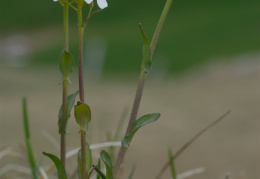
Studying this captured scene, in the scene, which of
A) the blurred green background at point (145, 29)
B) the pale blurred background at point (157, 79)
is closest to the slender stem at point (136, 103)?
the pale blurred background at point (157, 79)

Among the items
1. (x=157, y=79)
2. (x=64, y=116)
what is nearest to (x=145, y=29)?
(x=157, y=79)

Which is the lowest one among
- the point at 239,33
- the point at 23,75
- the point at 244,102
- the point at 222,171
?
the point at 222,171

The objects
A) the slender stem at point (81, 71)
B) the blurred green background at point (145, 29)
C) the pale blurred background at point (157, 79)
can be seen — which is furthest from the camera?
the blurred green background at point (145, 29)

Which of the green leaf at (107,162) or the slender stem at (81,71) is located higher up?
the slender stem at (81,71)

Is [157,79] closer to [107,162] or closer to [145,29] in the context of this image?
[145,29]

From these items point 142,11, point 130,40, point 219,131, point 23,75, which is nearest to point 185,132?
point 219,131

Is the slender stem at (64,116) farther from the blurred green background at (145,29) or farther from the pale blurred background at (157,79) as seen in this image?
the blurred green background at (145,29)

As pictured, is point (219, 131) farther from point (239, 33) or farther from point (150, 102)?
point (239, 33)
